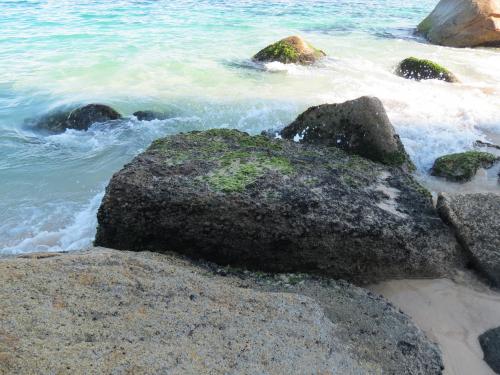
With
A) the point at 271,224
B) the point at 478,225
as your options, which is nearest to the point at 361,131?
the point at 478,225

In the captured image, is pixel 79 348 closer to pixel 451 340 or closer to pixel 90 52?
pixel 451 340

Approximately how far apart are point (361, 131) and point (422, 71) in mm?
5680

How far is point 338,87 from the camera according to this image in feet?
31.0

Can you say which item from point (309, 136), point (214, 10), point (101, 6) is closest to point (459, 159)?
point (309, 136)

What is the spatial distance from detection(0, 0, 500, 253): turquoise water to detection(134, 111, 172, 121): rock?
0.23 m

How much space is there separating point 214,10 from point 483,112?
12185 mm

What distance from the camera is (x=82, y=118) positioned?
26.8ft

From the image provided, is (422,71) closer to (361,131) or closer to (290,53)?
(290,53)

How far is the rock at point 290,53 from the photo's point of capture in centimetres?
1106

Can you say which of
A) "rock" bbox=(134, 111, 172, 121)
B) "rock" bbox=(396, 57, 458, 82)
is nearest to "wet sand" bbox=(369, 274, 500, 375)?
"rock" bbox=(134, 111, 172, 121)

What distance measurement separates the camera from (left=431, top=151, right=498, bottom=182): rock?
553cm

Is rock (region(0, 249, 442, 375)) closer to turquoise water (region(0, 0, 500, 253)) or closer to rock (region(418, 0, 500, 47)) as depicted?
turquoise water (region(0, 0, 500, 253))

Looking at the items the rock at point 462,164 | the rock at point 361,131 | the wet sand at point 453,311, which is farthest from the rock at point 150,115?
the wet sand at point 453,311

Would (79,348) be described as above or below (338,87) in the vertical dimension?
above
